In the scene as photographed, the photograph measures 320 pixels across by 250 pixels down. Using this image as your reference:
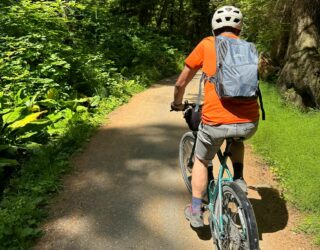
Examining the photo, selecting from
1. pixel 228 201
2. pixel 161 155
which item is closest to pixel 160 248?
pixel 228 201

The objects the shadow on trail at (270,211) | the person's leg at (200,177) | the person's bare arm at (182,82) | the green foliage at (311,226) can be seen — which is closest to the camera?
the person's bare arm at (182,82)

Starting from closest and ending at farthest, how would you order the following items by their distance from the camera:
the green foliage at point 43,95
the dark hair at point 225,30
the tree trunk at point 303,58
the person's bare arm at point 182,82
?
the dark hair at point 225,30, the person's bare arm at point 182,82, the green foliage at point 43,95, the tree trunk at point 303,58

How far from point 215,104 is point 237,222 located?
43.0 inches

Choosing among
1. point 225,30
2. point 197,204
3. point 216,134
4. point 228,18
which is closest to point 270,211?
point 197,204

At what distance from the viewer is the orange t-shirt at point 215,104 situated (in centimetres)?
347

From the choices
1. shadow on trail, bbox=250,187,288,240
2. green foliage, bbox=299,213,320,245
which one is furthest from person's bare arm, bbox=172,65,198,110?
green foliage, bbox=299,213,320,245

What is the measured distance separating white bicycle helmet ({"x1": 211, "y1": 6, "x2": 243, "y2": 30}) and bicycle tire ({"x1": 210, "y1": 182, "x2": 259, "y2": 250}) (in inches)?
57.2

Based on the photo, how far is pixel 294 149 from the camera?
21.7 feet

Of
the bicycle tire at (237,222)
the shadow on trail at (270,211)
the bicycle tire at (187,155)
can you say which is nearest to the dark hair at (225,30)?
the bicycle tire at (237,222)

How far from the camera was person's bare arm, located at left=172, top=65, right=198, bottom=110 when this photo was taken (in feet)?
12.3

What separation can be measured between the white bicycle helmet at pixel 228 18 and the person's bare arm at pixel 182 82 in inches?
18.6

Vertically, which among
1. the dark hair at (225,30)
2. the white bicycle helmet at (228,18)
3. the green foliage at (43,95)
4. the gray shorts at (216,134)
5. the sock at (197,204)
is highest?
the white bicycle helmet at (228,18)

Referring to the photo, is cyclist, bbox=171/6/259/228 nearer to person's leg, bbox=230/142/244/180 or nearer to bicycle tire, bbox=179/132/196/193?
person's leg, bbox=230/142/244/180

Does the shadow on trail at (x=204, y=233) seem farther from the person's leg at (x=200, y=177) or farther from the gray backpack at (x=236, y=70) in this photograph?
the gray backpack at (x=236, y=70)
